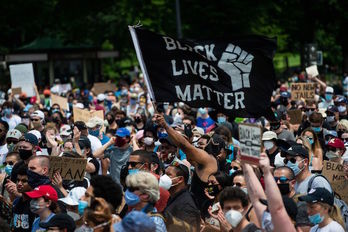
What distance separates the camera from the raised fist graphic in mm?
9445

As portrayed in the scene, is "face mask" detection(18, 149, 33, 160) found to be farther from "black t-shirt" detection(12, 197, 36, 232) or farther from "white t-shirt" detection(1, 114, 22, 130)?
"white t-shirt" detection(1, 114, 22, 130)

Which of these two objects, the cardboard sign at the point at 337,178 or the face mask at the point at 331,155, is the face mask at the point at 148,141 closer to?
the face mask at the point at 331,155

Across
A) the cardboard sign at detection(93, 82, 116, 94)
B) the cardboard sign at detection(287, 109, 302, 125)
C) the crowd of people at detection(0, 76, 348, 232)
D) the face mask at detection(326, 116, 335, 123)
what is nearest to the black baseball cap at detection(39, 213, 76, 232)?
the crowd of people at detection(0, 76, 348, 232)

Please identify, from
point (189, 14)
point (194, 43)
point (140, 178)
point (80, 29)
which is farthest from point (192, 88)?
point (80, 29)

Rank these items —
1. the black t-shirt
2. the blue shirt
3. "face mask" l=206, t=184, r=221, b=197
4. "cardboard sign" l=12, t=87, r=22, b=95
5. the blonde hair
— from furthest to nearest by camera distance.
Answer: "cardboard sign" l=12, t=87, r=22, b=95
"face mask" l=206, t=184, r=221, b=197
the black t-shirt
the blue shirt
the blonde hair

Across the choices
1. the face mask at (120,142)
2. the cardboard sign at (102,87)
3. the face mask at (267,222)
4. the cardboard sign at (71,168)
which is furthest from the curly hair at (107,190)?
the cardboard sign at (102,87)

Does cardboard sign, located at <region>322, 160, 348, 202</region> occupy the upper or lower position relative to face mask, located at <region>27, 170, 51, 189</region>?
lower

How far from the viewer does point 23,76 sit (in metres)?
21.9

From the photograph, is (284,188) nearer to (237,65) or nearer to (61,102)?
(237,65)

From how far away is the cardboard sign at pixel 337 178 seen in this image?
9.38 meters

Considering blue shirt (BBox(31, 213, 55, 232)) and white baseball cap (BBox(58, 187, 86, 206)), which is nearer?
blue shirt (BBox(31, 213, 55, 232))

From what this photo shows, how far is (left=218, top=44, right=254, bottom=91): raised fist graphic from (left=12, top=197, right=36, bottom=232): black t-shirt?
2699 millimetres

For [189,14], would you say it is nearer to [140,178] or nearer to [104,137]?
[104,137]

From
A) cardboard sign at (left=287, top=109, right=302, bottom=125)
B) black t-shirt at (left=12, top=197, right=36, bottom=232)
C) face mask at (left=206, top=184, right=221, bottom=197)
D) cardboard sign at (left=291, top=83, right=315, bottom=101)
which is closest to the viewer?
black t-shirt at (left=12, top=197, right=36, bottom=232)
